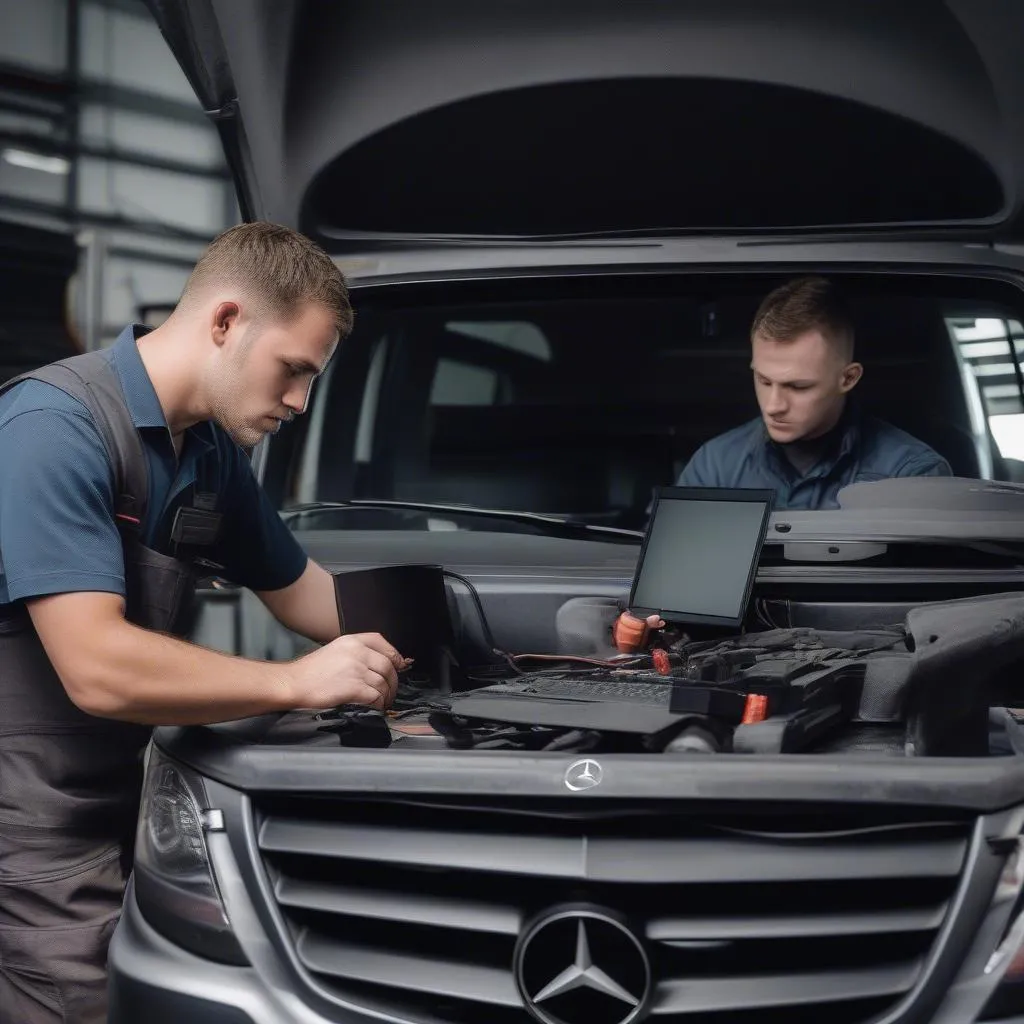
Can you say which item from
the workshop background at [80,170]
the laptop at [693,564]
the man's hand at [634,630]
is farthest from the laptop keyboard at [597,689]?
the workshop background at [80,170]

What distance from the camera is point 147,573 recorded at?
1792mm

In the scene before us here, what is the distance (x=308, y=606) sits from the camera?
217 centimetres

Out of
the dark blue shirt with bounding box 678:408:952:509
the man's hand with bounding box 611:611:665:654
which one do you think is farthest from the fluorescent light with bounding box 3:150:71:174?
the man's hand with bounding box 611:611:665:654

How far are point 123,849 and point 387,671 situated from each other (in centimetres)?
51

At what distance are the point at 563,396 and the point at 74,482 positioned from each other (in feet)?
4.35

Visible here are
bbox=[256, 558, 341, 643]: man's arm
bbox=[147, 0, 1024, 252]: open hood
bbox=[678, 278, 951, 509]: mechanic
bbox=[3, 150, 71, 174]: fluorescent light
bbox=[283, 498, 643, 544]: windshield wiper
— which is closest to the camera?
bbox=[147, 0, 1024, 252]: open hood

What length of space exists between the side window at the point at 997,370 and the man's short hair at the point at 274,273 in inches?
50.6

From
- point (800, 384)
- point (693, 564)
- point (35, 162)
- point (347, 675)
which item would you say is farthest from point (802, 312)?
point (35, 162)

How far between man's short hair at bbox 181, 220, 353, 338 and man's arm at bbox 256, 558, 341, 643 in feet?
1.61

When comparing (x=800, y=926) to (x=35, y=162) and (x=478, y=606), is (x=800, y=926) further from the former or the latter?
(x=35, y=162)

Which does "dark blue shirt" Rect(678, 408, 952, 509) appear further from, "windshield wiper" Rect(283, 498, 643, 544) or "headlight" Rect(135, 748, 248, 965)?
"headlight" Rect(135, 748, 248, 965)

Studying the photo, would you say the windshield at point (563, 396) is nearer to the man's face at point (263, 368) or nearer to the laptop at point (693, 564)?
the laptop at point (693, 564)

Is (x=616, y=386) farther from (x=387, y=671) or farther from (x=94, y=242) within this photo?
(x=94, y=242)

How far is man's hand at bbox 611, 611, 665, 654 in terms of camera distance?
6.73 ft
